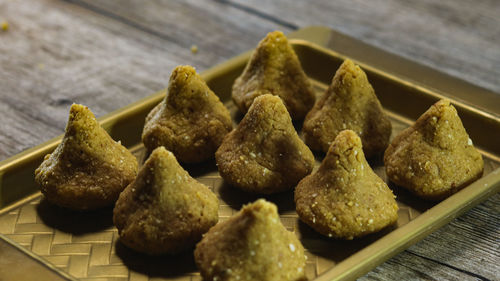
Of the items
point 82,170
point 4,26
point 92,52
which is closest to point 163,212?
point 82,170

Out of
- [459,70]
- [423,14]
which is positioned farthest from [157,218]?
[423,14]

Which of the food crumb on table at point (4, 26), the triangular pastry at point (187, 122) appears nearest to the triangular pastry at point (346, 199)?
the triangular pastry at point (187, 122)

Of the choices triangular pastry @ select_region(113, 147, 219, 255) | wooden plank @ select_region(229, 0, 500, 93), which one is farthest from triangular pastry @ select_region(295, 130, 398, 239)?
wooden plank @ select_region(229, 0, 500, 93)

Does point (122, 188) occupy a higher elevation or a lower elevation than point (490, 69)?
lower

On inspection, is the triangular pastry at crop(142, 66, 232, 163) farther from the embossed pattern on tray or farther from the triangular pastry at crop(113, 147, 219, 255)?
the triangular pastry at crop(113, 147, 219, 255)

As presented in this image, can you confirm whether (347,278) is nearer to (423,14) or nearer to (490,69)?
(490,69)

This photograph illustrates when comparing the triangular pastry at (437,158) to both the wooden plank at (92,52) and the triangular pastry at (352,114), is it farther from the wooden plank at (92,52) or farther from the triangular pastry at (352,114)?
the wooden plank at (92,52)
